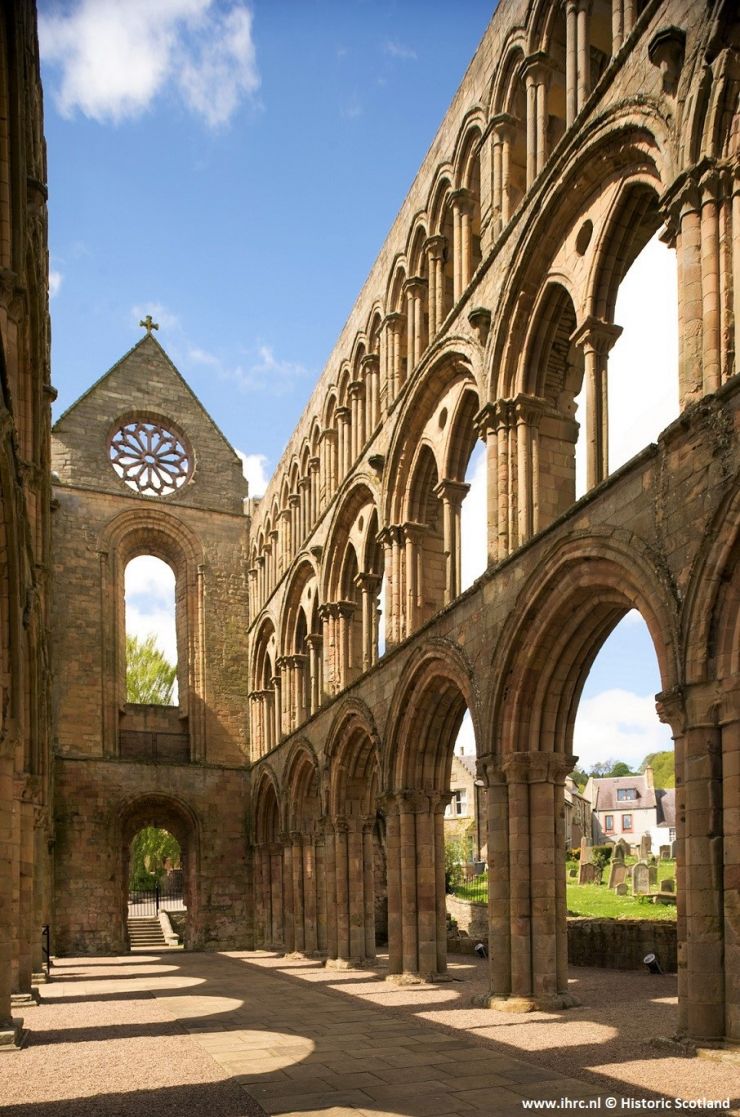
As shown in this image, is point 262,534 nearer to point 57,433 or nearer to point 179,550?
point 179,550

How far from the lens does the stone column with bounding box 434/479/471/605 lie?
1571 cm

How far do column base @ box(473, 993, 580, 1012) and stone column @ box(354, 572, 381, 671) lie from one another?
9056 mm

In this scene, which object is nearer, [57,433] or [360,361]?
[360,361]

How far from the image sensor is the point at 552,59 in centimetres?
1408

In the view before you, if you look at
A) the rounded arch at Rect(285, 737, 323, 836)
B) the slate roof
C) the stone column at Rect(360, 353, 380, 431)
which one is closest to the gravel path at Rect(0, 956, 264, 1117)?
the rounded arch at Rect(285, 737, 323, 836)

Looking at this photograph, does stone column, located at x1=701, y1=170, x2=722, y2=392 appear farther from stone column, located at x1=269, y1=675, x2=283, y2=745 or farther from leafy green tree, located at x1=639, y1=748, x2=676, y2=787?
leafy green tree, located at x1=639, y1=748, x2=676, y2=787

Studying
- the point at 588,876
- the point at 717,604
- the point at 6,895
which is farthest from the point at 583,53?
the point at 588,876

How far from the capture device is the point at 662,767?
9712cm

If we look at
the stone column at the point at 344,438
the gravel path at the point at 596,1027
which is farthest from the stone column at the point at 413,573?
the gravel path at the point at 596,1027

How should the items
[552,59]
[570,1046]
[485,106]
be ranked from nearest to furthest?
[570,1046], [552,59], [485,106]

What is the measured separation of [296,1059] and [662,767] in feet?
304

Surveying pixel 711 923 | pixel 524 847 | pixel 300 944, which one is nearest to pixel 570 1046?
pixel 711 923

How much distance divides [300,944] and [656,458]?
17.0m

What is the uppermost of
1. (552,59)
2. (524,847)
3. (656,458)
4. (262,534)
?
(552,59)
